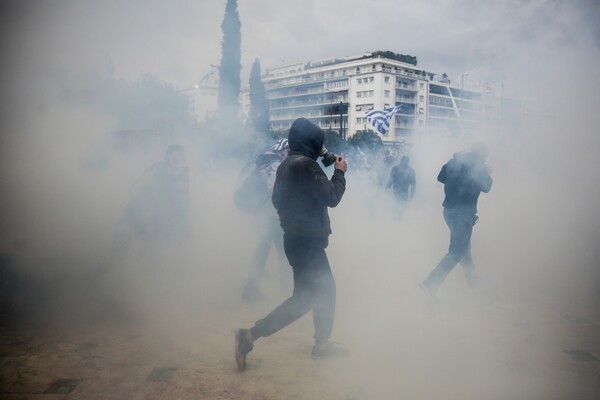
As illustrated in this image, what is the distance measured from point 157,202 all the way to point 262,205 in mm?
1008

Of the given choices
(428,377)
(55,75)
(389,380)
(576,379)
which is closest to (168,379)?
(389,380)

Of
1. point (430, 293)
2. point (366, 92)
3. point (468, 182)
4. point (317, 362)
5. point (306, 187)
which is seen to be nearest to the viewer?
point (306, 187)

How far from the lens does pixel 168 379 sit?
8.32ft

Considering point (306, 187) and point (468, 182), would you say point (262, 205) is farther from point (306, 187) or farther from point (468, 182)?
point (468, 182)

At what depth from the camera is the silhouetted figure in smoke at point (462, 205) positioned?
13.2ft

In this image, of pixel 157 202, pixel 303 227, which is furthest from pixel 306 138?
pixel 157 202

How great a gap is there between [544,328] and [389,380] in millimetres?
1535

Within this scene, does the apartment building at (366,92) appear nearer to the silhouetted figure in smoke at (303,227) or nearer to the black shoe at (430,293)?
the black shoe at (430,293)

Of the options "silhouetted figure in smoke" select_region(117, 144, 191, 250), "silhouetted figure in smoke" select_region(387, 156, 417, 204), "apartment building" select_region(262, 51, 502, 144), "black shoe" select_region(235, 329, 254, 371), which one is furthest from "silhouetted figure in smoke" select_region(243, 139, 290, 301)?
"apartment building" select_region(262, 51, 502, 144)

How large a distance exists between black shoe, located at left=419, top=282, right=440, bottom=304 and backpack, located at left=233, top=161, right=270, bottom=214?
66.4 inches

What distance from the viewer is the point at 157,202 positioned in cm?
418

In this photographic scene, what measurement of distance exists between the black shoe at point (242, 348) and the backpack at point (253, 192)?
1.71m

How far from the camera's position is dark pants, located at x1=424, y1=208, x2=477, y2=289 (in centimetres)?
401

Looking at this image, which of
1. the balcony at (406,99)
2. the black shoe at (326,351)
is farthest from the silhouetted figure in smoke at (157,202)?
the balcony at (406,99)
